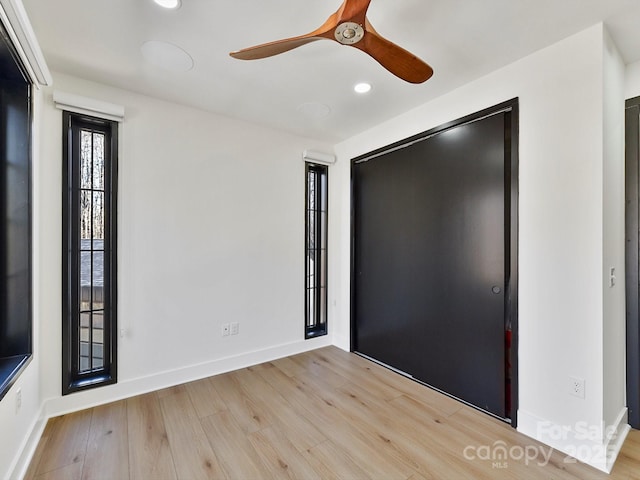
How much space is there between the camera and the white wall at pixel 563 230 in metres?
1.62

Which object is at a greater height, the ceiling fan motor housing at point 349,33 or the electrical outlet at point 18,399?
the ceiling fan motor housing at point 349,33

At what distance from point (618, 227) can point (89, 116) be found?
366 cm

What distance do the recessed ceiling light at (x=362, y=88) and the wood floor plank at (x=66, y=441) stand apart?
117 inches

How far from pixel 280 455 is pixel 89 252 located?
1.96 m

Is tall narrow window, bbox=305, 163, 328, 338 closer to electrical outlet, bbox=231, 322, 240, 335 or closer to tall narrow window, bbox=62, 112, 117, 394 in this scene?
electrical outlet, bbox=231, 322, 240, 335

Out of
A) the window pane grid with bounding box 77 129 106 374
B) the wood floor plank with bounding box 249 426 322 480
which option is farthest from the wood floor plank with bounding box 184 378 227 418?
the window pane grid with bounding box 77 129 106 374

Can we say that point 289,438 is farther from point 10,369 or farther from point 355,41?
point 355,41

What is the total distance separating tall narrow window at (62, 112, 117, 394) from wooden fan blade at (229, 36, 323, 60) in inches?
57.9

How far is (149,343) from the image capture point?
7.92ft

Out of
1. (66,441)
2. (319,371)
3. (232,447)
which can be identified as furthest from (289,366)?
(66,441)

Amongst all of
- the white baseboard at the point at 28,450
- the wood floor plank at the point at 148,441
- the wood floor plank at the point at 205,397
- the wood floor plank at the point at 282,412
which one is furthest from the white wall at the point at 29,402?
the wood floor plank at the point at 282,412

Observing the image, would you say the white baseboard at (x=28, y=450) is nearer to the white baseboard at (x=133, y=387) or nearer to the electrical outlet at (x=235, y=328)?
the white baseboard at (x=133, y=387)

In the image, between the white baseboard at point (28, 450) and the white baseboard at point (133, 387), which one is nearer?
the white baseboard at point (28, 450)

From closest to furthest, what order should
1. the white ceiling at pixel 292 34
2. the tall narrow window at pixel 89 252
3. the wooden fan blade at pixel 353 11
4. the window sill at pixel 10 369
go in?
the wooden fan blade at pixel 353 11 < the window sill at pixel 10 369 < the white ceiling at pixel 292 34 < the tall narrow window at pixel 89 252
